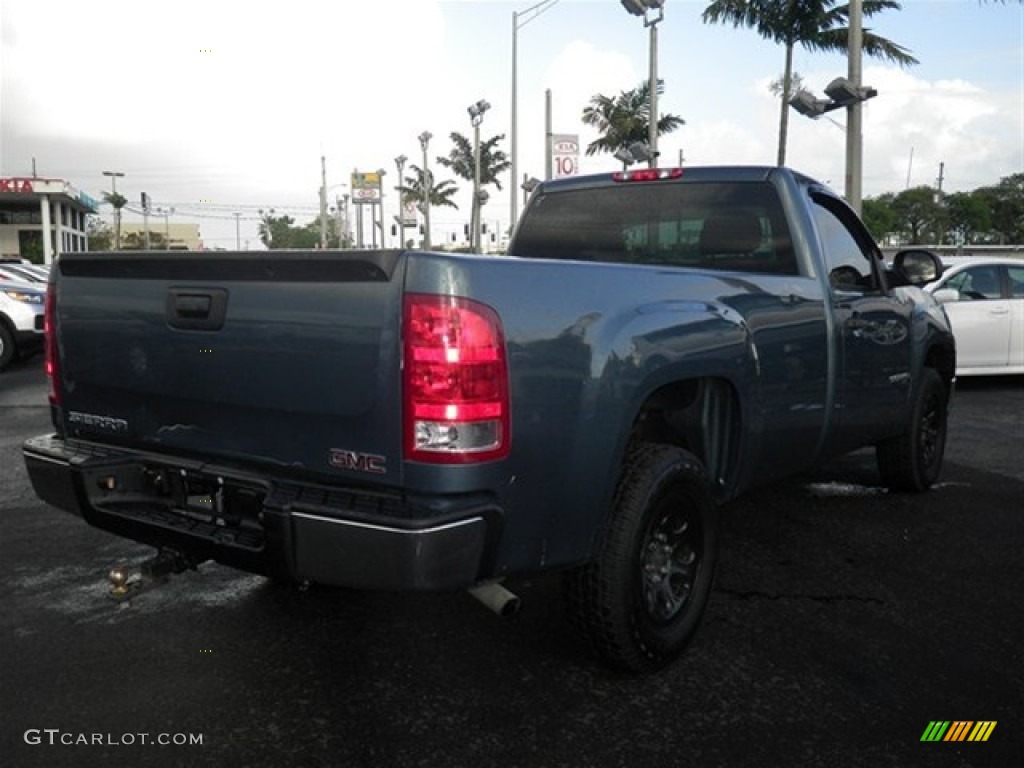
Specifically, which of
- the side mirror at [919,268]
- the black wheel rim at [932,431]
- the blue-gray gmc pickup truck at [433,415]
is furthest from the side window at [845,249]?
the black wheel rim at [932,431]

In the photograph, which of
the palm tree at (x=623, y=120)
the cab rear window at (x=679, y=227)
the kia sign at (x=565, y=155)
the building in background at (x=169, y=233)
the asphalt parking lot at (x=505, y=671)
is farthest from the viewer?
the building in background at (x=169, y=233)

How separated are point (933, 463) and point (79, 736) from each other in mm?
5170

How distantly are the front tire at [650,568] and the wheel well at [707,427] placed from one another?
11.8 inches

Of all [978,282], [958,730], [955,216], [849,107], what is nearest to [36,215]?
[849,107]

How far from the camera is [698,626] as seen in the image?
3414mm

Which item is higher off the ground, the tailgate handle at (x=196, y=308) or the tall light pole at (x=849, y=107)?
the tall light pole at (x=849, y=107)

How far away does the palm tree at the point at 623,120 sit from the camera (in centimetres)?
4200

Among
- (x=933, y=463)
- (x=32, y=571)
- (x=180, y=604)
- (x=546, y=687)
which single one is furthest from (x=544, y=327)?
(x=933, y=463)

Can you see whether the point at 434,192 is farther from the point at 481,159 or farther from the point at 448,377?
the point at 448,377

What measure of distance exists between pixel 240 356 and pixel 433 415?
71 cm

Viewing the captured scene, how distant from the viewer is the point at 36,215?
62.3 m

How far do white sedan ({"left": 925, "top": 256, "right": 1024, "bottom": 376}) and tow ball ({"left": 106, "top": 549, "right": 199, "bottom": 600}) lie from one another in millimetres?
9535

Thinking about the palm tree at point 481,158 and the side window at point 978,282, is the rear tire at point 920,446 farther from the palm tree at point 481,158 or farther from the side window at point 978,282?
the palm tree at point 481,158

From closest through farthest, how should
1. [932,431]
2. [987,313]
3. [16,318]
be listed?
[932,431] → [987,313] → [16,318]
